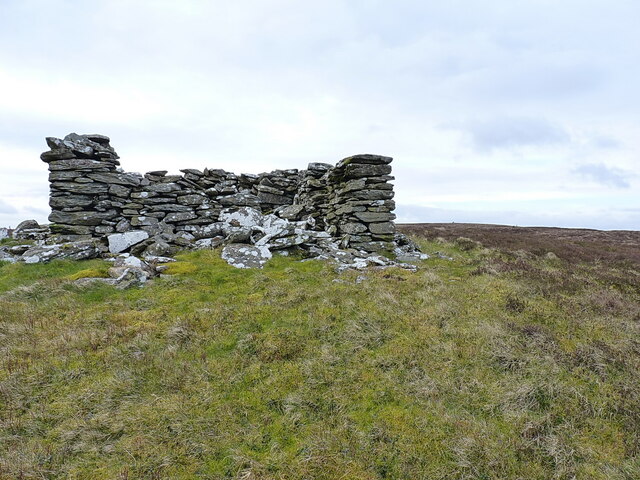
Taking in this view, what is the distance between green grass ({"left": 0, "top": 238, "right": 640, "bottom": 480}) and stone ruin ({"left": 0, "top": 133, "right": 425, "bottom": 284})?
16.3 feet

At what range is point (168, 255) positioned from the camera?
14602 mm

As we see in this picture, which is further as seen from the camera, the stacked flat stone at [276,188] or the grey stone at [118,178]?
the stacked flat stone at [276,188]

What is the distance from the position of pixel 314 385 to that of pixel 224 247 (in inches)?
420

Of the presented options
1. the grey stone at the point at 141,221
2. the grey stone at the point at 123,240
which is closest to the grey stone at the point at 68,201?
the grey stone at the point at 141,221

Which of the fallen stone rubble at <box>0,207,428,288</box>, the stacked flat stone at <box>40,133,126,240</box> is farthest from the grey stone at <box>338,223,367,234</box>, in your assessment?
the stacked flat stone at <box>40,133,126,240</box>

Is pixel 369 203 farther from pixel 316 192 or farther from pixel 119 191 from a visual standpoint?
pixel 119 191

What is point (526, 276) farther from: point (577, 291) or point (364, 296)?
point (364, 296)

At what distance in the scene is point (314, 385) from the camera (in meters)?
5.64

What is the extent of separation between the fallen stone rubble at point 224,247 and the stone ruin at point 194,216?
51mm

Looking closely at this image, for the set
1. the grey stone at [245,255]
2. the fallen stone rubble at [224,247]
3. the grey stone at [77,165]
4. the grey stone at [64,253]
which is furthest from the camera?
the grey stone at [77,165]

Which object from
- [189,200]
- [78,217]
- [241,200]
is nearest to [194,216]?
[189,200]

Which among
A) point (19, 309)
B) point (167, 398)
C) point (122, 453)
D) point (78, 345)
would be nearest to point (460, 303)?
point (167, 398)

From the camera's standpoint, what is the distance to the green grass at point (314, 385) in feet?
13.8

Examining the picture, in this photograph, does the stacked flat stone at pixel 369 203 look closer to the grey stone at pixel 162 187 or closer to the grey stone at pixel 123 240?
the grey stone at pixel 162 187
